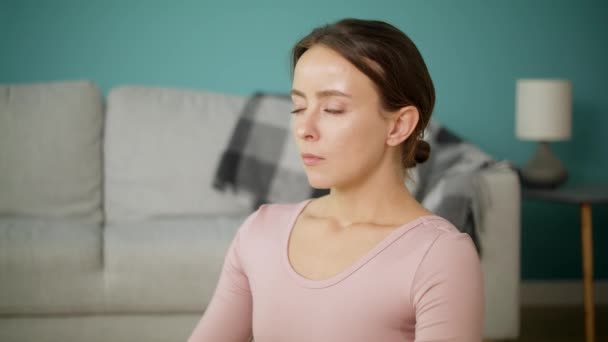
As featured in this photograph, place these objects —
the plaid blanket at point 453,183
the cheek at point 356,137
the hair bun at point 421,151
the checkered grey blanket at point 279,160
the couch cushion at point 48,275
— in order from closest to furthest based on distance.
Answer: the cheek at point 356,137, the hair bun at point 421,151, the couch cushion at point 48,275, the plaid blanket at point 453,183, the checkered grey blanket at point 279,160

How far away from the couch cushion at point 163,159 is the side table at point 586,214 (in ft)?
3.69

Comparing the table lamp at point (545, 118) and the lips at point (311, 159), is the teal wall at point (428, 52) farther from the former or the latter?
the lips at point (311, 159)

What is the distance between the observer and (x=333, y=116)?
924mm

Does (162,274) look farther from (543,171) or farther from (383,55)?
(383,55)

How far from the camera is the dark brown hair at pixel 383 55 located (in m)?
0.90

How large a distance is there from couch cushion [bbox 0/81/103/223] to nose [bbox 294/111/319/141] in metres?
2.37

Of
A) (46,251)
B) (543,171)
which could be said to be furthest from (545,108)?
(46,251)

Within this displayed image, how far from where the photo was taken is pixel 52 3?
11.6 feet

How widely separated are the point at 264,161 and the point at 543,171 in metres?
1.11

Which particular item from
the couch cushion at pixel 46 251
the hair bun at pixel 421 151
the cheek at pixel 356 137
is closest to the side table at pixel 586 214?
the couch cushion at pixel 46 251

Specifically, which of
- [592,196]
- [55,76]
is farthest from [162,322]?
[592,196]

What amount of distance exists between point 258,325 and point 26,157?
2402 mm

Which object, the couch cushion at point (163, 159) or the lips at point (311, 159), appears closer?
the lips at point (311, 159)

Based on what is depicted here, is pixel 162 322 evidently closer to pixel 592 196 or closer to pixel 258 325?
pixel 592 196
